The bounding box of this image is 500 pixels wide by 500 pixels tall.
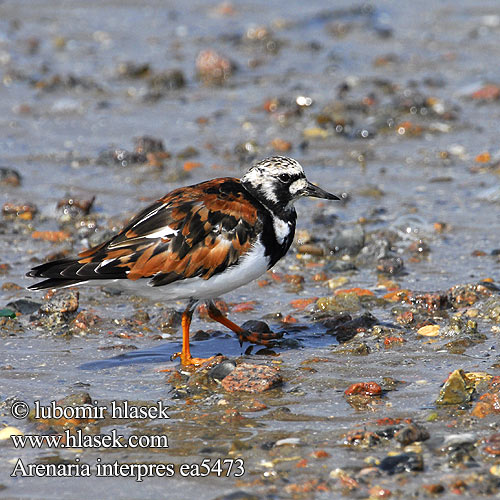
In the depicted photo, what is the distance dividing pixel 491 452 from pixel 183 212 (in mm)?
2190

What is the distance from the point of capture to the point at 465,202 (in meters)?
7.78

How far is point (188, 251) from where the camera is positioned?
516cm

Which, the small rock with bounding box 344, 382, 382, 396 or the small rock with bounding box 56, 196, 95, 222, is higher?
the small rock with bounding box 56, 196, 95, 222

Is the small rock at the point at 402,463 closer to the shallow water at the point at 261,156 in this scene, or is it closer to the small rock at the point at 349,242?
the shallow water at the point at 261,156

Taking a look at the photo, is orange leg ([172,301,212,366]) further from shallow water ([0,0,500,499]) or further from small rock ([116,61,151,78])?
small rock ([116,61,151,78])

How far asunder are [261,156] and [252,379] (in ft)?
14.1

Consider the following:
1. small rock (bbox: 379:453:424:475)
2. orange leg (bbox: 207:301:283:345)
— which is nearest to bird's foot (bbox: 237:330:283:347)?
orange leg (bbox: 207:301:283:345)

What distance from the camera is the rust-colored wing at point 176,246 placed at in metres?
5.10

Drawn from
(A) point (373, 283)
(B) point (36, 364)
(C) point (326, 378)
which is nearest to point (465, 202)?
(A) point (373, 283)

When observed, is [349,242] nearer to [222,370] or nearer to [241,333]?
[241,333]

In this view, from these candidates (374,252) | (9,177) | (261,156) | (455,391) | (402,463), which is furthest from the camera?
(261,156)

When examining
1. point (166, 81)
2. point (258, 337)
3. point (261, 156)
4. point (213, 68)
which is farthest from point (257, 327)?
point (213, 68)

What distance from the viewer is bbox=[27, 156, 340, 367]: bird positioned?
16.8 feet

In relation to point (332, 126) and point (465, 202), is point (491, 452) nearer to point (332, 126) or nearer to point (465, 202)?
point (465, 202)
